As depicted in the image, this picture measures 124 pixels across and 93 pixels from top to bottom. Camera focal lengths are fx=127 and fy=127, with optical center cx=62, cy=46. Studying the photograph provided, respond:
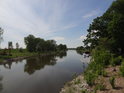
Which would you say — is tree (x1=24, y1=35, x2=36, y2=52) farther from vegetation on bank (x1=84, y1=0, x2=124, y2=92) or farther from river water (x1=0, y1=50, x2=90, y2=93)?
vegetation on bank (x1=84, y1=0, x2=124, y2=92)

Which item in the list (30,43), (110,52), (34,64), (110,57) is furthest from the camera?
(30,43)

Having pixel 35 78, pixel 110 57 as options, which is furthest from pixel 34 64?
pixel 110 57

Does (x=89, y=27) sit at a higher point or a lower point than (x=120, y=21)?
higher

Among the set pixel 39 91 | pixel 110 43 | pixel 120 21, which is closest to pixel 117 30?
pixel 120 21

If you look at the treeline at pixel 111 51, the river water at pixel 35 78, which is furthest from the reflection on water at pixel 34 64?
the treeline at pixel 111 51

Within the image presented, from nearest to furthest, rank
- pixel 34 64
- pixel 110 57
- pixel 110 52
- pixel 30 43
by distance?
pixel 110 57
pixel 110 52
pixel 34 64
pixel 30 43

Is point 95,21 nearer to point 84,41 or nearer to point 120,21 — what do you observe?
point 84,41

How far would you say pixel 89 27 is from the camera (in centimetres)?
3800

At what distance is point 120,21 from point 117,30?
1.40 metres

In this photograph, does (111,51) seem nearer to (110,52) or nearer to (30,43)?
(110,52)

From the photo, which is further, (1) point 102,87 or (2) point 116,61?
(2) point 116,61

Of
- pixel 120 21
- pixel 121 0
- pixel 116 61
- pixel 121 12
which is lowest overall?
pixel 116 61

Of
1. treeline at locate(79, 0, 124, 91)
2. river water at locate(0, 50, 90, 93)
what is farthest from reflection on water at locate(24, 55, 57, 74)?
treeline at locate(79, 0, 124, 91)

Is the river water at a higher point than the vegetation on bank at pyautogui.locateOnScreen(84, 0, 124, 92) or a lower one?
lower
